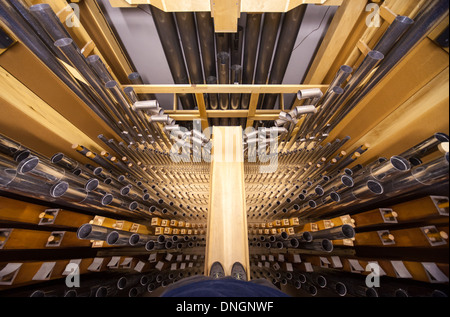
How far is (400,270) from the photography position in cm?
153

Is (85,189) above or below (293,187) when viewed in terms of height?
below

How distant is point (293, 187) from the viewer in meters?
2.87

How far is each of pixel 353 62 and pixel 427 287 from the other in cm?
258

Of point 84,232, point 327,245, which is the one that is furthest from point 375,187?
point 84,232

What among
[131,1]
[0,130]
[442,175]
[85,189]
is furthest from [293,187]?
[0,130]

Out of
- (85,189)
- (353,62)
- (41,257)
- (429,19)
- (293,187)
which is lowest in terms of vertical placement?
(41,257)

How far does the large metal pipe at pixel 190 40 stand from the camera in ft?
6.99

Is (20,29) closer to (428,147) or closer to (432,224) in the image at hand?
(428,147)

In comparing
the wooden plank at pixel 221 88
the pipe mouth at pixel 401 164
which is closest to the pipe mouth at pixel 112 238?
the wooden plank at pixel 221 88

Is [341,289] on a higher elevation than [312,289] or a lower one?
higher

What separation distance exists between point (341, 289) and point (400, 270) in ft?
1.90

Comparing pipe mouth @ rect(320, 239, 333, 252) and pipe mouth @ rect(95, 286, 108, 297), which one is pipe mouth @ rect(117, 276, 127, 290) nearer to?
pipe mouth @ rect(95, 286, 108, 297)

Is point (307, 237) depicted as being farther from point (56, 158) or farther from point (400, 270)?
point (56, 158)

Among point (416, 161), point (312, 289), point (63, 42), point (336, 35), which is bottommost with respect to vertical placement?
point (312, 289)
